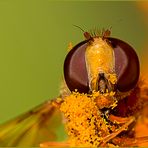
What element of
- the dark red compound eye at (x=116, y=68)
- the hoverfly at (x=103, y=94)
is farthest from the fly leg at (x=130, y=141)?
the dark red compound eye at (x=116, y=68)

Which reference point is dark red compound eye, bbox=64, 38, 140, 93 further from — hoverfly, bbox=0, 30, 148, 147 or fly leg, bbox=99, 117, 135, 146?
fly leg, bbox=99, 117, 135, 146

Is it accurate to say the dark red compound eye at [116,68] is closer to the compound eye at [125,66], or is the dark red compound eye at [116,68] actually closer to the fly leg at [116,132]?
the compound eye at [125,66]

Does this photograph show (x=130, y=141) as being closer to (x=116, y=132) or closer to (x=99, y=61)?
(x=116, y=132)

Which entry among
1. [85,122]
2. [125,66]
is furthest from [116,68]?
[85,122]

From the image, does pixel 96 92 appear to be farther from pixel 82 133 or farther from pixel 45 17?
pixel 45 17

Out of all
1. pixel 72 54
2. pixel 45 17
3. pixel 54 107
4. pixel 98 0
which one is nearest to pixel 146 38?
pixel 98 0

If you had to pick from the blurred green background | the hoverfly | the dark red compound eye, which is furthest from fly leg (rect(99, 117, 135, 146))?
the blurred green background
